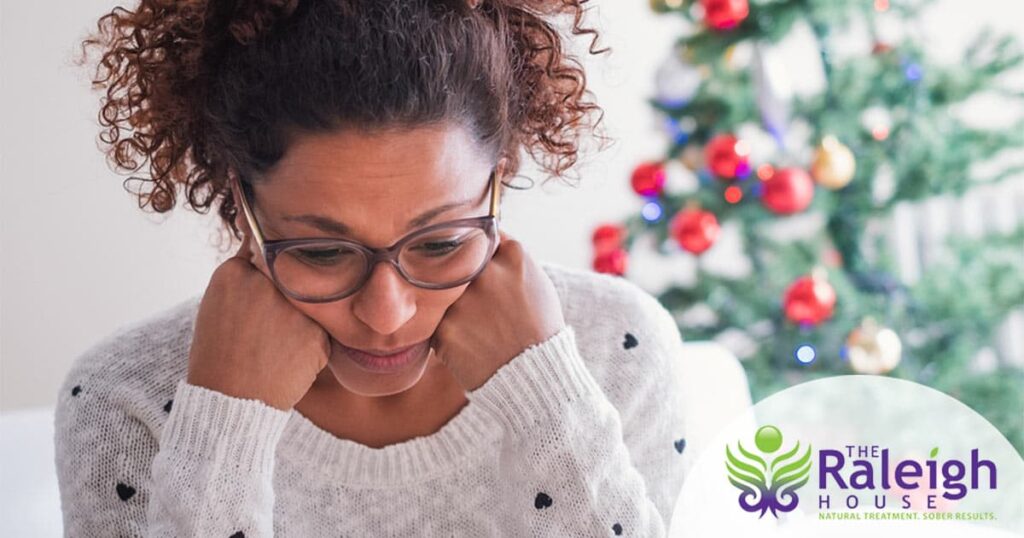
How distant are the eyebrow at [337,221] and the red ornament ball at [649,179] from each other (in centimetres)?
170

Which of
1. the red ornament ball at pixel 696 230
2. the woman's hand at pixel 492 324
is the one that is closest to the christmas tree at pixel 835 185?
the red ornament ball at pixel 696 230

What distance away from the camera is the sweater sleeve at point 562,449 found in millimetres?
1302

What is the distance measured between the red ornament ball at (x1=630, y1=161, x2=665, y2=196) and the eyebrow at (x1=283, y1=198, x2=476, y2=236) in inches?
66.9

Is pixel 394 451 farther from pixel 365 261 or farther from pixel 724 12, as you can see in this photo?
pixel 724 12

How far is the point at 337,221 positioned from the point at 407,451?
0.44 metres

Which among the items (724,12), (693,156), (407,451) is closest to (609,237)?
(693,156)

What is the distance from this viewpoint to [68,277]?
278cm

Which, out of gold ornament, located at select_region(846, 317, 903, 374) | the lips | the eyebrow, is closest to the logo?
the lips

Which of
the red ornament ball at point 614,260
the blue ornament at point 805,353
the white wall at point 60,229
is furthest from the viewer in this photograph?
the red ornament ball at point 614,260

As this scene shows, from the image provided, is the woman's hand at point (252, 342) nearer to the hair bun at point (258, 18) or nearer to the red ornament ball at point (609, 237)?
the hair bun at point (258, 18)

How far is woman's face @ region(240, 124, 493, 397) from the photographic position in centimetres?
119

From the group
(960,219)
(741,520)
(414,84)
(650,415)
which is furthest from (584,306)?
(960,219)

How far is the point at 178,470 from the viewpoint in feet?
4.02

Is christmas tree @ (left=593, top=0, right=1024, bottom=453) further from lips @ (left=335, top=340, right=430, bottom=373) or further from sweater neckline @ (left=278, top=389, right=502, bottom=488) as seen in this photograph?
lips @ (left=335, top=340, right=430, bottom=373)
